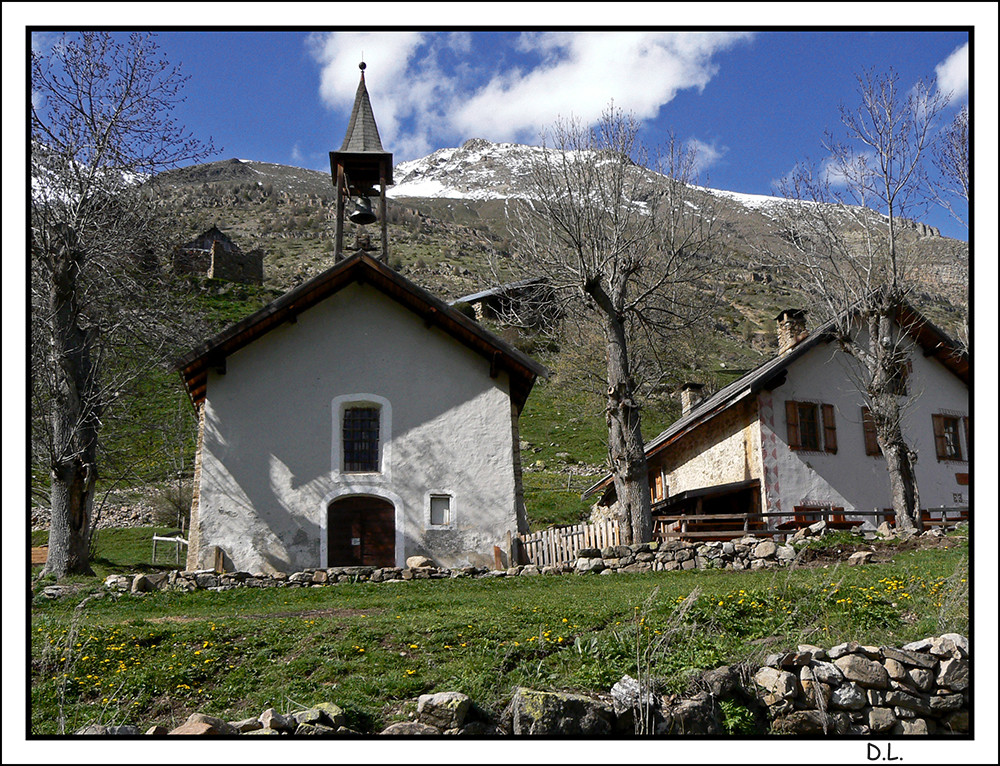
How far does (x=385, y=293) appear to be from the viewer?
19.0 meters

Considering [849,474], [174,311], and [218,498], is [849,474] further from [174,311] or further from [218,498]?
[174,311]

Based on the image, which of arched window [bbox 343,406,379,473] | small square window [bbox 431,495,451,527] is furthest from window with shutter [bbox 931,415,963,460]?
arched window [bbox 343,406,379,473]

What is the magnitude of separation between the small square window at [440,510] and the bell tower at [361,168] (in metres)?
6.20

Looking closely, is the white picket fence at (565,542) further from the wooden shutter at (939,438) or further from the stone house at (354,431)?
the wooden shutter at (939,438)

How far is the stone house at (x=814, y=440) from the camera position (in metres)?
23.4

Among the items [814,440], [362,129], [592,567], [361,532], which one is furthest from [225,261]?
[592,567]

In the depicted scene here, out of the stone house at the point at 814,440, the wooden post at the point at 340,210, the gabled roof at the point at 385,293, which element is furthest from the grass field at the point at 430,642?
the stone house at the point at 814,440

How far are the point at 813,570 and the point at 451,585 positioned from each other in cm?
630

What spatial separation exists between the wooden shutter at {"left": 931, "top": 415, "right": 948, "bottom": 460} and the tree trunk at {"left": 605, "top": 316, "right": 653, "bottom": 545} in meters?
12.8

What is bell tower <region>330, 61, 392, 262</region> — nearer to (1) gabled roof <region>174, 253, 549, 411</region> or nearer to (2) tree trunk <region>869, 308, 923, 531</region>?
(1) gabled roof <region>174, 253, 549, 411</region>

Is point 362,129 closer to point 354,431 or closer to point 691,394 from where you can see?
point 354,431

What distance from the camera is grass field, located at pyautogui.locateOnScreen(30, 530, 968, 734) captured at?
747 cm

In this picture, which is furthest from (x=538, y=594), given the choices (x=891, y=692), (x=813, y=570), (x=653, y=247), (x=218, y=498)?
(x=653, y=247)
